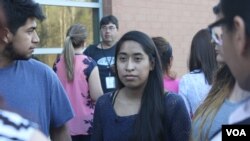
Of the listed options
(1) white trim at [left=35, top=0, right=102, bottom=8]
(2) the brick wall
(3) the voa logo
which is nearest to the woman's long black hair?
(3) the voa logo

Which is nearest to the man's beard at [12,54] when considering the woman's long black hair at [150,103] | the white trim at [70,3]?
the woman's long black hair at [150,103]

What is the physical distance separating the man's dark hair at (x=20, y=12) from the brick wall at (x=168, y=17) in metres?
5.02

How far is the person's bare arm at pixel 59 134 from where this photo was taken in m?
3.38

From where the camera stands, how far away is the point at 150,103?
10.9 ft

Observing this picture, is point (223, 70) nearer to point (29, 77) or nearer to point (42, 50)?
point (29, 77)

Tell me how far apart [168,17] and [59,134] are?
6.07 meters

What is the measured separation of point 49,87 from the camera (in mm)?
3230

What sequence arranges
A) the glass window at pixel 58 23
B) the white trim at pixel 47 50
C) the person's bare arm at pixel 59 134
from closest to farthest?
the person's bare arm at pixel 59 134
the white trim at pixel 47 50
the glass window at pixel 58 23

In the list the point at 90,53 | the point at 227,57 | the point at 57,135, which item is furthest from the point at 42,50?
the point at 227,57

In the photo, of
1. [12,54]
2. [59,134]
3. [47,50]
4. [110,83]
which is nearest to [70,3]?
[47,50]

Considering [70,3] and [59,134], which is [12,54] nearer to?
[59,134]

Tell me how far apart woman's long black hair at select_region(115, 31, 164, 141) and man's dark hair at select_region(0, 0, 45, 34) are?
68 centimetres

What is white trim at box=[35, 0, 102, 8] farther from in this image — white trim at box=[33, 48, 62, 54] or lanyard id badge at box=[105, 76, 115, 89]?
lanyard id badge at box=[105, 76, 115, 89]

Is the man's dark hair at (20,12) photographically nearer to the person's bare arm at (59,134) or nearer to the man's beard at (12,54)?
the man's beard at (12,54)
